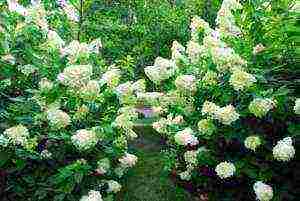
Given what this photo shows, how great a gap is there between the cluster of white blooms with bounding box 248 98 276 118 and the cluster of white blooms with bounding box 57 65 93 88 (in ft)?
3.85

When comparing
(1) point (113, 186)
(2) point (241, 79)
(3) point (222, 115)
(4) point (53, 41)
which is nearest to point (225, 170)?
(3) point (222, 115)

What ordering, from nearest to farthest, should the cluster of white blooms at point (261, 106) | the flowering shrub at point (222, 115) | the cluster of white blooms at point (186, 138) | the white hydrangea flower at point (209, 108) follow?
1. the cluster of white blooms at point (261, 106)
2. the flowering shrub at point (222, 115)
3. the white hydrangea flower at point (209, 108)
4. the cluster of white blooms at point (186, 138)

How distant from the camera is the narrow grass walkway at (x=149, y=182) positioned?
510cm

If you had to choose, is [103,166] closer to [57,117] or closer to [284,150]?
[57,117]

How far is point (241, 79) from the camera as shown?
4.45 meters

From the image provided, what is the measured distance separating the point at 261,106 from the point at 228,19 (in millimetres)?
923

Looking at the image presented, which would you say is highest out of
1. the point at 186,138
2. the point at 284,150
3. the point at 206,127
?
the point at 284,150

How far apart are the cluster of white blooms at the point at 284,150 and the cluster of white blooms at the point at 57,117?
1462 mm

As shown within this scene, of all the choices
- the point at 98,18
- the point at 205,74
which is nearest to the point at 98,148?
the point at 205,74

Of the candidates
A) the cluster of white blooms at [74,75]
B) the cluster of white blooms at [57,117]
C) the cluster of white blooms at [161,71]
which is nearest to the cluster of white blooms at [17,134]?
the cluster of white blooms at [57,117]

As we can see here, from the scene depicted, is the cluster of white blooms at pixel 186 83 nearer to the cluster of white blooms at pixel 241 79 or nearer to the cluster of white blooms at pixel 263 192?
the cluster of white blooms at pixel 241 79

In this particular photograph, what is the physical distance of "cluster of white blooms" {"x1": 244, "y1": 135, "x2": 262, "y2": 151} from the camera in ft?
14.5

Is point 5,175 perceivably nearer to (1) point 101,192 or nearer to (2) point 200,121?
(1) point 101,192

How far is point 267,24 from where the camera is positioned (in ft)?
16.0
